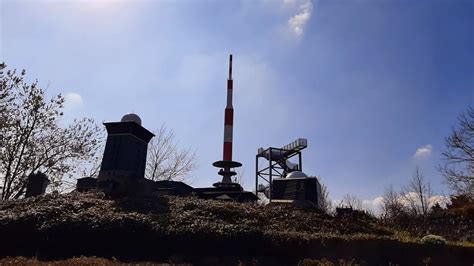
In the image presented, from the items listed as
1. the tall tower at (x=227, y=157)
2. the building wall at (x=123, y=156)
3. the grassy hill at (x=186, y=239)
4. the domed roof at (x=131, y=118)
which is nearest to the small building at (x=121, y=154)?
the building wall at (x=123, y=156)

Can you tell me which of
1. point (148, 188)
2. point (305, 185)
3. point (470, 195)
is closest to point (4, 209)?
point (148, 188)

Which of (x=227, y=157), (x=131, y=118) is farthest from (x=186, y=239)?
(x=227, y=157)

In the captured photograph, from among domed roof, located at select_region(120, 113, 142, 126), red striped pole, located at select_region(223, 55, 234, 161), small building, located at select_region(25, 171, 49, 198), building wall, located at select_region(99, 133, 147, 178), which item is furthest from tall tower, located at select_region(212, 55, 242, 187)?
small building, located at select_region(25, 171, 49, 198)

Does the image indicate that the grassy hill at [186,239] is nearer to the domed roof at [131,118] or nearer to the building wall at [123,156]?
the building wall at [123,156]

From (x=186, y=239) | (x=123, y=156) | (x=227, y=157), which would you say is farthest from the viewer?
(x=227, y=157)

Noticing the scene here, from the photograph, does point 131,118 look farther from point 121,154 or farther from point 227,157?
point 227,157

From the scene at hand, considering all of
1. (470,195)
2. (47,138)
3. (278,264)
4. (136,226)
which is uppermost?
(47,138)

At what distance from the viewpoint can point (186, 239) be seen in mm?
10852

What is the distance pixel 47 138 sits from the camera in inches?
1013

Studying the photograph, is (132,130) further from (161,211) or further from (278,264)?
(278,264)

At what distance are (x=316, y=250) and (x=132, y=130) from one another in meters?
12.0

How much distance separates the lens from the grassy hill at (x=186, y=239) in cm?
1072

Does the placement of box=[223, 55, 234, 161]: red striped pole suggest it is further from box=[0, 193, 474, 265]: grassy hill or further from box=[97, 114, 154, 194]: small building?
box=[0, 193, 474, 265]: grassy hill

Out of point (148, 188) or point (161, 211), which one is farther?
point (148, 188)
